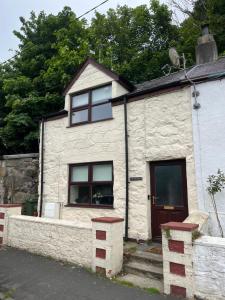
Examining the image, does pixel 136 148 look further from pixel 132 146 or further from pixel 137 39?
pixel 137 39

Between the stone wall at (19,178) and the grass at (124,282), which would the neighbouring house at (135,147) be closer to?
the stone wall at (19,178)

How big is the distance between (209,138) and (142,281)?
390cm

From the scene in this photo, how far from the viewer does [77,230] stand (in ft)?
21.5

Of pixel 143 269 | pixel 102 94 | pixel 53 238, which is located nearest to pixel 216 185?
pixel 143 269

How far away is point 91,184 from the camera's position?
30.3 feet

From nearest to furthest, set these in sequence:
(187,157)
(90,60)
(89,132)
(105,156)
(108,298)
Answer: (108,298) < (187,157) < (105,156) < (89,132) < (90,60)

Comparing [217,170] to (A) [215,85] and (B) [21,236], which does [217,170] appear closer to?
(A) [215,85]

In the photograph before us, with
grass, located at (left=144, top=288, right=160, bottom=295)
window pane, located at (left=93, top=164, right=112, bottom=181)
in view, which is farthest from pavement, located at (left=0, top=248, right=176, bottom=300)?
window pane, located at (left=93, top=164, right=112, bottom=181)

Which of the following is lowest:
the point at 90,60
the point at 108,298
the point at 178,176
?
the point at 108,298

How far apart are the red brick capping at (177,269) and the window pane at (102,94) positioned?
6223 mm

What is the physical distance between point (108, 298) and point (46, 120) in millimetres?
8047

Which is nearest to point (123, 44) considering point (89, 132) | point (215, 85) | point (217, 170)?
point (89, 132)

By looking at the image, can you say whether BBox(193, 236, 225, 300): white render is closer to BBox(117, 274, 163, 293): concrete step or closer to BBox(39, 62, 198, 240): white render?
BBox(117, 274, 163, 293): concrete step

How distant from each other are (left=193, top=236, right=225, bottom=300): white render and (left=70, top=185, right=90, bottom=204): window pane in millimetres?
5253
